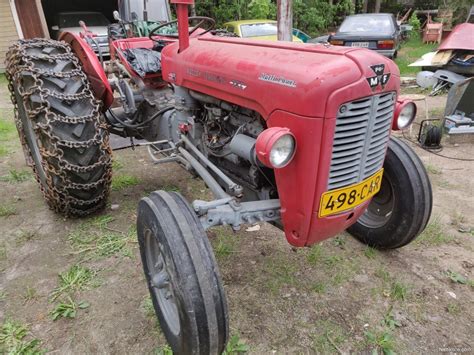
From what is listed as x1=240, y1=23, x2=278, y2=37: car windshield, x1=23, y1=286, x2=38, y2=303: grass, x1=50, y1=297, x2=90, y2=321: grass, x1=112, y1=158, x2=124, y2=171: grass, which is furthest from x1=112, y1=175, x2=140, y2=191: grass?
x1=240, y1=23, x2=278, y2=37: car windshield

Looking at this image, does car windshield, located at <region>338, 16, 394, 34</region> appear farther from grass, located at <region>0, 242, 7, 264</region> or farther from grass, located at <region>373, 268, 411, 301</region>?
grass, located at <region>0, 242, 7, 264</region>

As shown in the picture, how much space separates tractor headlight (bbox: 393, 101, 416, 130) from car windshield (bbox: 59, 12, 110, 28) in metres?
11.2

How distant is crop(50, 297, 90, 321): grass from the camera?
7.30 feet

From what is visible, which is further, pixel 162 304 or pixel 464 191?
pixel 464 191

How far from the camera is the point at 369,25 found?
373 inches

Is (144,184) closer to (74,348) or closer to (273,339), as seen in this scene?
(74,348)

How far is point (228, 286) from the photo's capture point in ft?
8.00

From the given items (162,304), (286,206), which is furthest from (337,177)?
(162,304)

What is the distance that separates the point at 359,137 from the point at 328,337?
108 centimetres

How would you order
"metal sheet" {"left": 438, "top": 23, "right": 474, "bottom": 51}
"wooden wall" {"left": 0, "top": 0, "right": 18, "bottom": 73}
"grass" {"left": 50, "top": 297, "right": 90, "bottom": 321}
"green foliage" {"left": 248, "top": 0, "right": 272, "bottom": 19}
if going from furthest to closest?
1. "green foliage" {"left": 248, "top": 0, "right": 272, "bottom": 19}
2. "wooden wall" {"left": 0, "top": 0, "right": 18, "bottom": 73}
3. "metal sheet" {"left": 438, "top": 23, "right": 474, "bottom": 51}
4. "grass" {"left": 50, "top": 297, "right": 90, "bottom": 321}

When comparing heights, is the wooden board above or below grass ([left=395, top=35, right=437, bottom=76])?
above

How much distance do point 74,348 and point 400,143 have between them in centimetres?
223

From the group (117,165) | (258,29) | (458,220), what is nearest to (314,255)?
(458,220)

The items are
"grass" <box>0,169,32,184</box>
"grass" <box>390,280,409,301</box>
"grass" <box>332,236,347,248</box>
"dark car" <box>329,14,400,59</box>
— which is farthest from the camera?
"dark car" <box>329,14,400,59</box>
